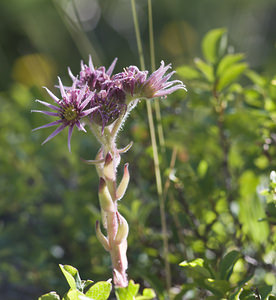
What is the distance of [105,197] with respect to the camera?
0.64 meters

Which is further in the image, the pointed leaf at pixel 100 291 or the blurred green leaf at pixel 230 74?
the blurred green leaf at pixel 230 74

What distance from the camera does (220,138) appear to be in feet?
3.43

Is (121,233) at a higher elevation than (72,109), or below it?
below

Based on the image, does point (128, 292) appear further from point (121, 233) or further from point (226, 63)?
point (226, 63)

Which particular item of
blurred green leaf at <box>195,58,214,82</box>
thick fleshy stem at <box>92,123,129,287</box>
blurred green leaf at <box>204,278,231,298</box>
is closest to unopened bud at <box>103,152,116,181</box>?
thick fleshy stem at <box>92,123,129,287</box>

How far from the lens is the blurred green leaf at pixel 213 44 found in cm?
97

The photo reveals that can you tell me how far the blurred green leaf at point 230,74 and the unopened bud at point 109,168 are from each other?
408 millimetres

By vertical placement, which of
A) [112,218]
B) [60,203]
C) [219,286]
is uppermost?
[60,203]

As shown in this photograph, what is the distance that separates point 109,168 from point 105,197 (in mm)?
50

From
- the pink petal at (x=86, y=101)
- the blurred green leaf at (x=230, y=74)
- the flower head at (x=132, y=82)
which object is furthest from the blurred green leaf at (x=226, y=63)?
the pink petal at (x=86, y=101)

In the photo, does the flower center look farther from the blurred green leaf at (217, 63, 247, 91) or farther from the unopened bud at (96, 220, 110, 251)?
the blurred green leaf at (217, 63, 247, 91)

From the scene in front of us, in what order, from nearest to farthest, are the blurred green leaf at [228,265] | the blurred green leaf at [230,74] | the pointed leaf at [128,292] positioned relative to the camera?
the pointed leaf at [128,292] → the blurred green leaf at [228,265] → the blurred green leaf at [230,74]

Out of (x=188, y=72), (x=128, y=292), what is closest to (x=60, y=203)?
(x=188, y=72)

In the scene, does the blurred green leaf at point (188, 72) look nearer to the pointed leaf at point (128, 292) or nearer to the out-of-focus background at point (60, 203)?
the out-of-focus background at point (60, 203)
